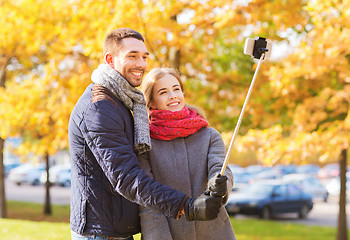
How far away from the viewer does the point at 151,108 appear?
9.11ft

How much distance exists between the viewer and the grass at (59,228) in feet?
27.4

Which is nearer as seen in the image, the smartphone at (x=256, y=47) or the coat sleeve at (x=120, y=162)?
the coat sleeve at (x=120, y=162)

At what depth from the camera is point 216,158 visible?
2484mm

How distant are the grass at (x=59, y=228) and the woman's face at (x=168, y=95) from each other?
5.69m

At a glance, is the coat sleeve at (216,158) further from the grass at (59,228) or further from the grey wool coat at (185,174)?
the grass at (59,228)

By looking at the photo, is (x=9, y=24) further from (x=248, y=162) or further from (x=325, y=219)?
(x=248, y=162)

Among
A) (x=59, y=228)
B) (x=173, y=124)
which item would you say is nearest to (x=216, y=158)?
(x=173, y=124)

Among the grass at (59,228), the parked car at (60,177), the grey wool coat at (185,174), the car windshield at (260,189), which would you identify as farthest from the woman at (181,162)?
the parked car at (60,177)

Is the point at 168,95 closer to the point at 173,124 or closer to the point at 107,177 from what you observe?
the point at 173,124

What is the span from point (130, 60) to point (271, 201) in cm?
1289

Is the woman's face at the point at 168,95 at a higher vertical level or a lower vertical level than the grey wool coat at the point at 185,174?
higher

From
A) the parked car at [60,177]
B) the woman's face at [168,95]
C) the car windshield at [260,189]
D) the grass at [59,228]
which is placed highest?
the woman's face at [168,95]

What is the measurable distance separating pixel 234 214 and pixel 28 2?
10.4 metres

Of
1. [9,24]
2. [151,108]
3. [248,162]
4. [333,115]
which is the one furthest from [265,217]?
[248,162]
